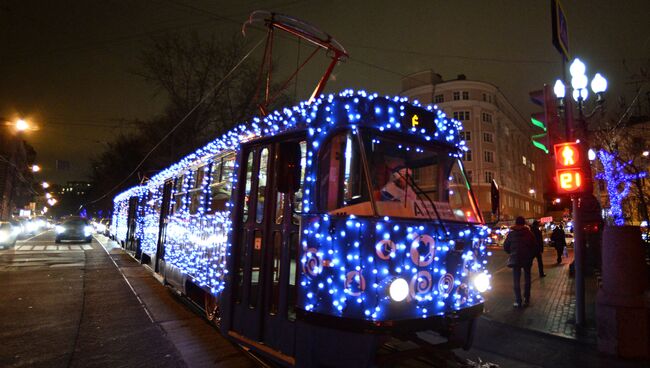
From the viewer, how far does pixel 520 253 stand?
8.25m

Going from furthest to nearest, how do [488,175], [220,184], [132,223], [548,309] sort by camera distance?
1. [488,175]
2. [132,223]
3. [548,309]
4. [220,184]

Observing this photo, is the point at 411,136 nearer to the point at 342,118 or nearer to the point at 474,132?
the point at 342,118

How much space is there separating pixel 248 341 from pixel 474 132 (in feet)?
168

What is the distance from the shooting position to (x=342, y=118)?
13.6ft

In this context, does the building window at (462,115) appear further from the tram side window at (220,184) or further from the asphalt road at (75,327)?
the tram side window at (220,184)

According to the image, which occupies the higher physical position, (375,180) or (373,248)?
(375,180)

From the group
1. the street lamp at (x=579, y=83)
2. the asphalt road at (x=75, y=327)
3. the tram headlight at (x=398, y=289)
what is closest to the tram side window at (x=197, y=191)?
the asphalt road at (x=75, y=327)

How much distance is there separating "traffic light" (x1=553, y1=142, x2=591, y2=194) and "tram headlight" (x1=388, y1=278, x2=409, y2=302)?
4.79 meters

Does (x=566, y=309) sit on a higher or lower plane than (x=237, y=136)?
lower

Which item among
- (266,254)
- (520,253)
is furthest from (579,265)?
(266,254)

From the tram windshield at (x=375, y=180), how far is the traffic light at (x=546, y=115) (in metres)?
4.36

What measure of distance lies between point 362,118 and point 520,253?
5.95 metres

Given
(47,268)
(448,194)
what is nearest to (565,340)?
(448,194)

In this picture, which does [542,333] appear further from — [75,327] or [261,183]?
[75,327]
